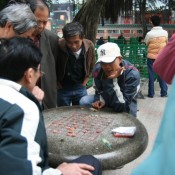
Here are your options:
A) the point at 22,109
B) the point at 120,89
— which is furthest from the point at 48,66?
the point at 22,109

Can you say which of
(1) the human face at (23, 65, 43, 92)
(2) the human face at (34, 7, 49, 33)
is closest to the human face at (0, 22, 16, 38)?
(2) the human face at (34, 7, 49, 33)

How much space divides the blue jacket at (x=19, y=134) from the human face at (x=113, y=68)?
1400 mm

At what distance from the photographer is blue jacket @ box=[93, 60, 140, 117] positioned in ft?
9.09

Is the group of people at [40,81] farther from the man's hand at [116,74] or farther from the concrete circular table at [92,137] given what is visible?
the concrete circular table at [92,137]

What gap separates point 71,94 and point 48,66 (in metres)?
0.57

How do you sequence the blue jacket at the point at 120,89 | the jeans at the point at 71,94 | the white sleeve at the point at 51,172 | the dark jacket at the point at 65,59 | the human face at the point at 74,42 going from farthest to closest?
the jeans at the point at 71,94 → the dark jacket at the point at 65,59 → the human face at the point at 74,42 → the blue jacket at the point at 120,89 → the white sleeve at the point at 51,172

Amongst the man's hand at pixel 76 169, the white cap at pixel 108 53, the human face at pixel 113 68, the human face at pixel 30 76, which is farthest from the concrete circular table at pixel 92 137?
the human face at pixel 30 76

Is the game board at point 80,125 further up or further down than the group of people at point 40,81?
further down

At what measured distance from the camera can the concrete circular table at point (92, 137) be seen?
1.98 metres

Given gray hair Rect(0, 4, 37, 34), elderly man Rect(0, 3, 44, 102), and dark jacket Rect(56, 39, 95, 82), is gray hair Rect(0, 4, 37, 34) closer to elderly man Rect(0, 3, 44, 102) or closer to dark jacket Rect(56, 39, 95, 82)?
elderly man Rect(0, 3, 44, 102)

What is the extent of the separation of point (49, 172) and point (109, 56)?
55.1 inches

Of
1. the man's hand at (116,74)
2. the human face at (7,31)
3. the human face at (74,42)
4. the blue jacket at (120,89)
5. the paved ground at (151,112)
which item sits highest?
→ the human face at (7,31)

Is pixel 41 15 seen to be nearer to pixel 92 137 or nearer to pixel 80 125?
pixel 80 125

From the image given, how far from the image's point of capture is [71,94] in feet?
11.4
